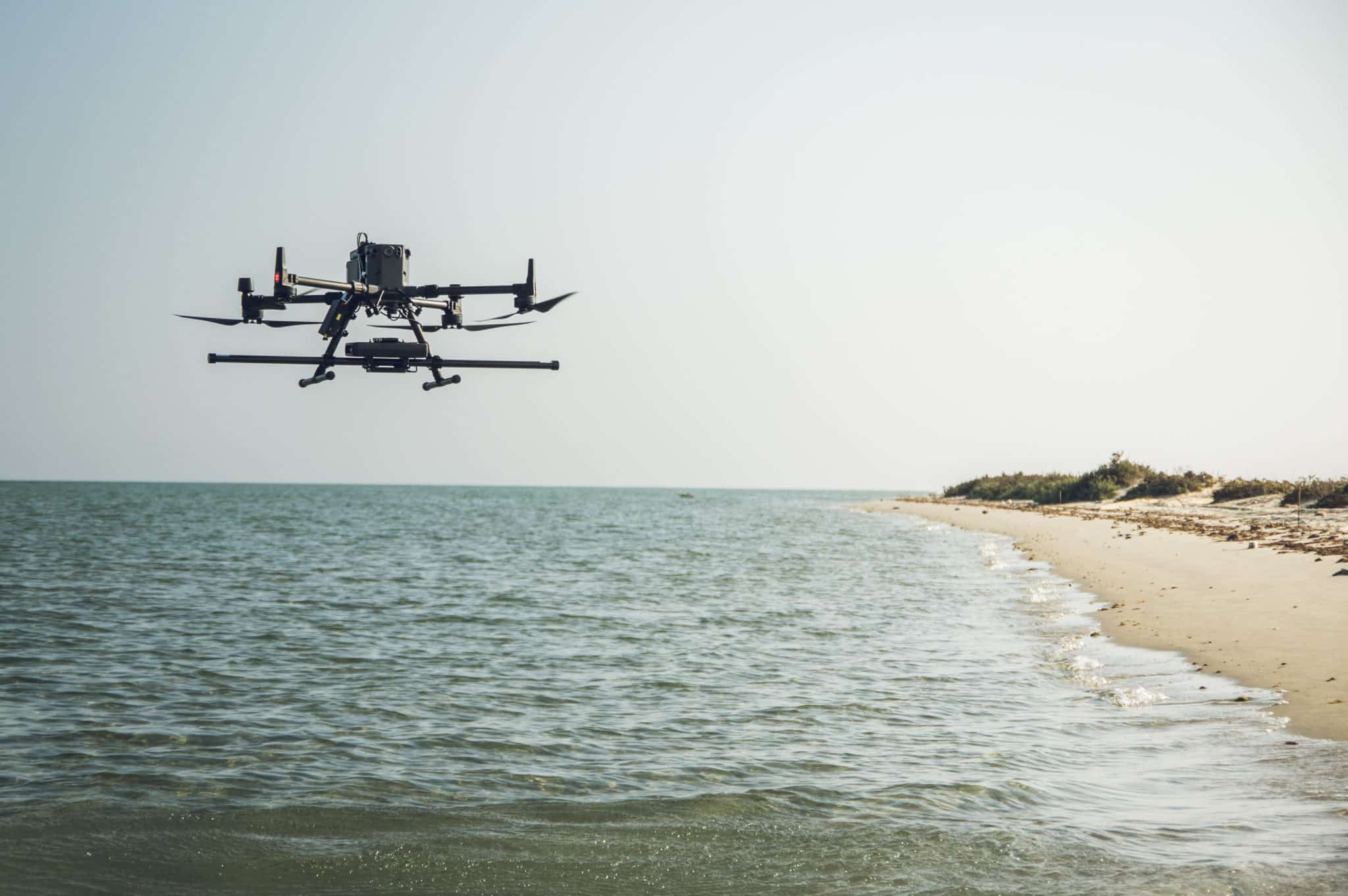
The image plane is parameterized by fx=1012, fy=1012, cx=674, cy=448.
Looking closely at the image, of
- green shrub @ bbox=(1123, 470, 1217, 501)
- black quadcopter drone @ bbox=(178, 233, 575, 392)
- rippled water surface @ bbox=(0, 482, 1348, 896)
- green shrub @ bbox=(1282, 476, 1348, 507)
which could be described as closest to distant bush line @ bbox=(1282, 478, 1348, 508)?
green shrub @ bbox=(1282, 476, 1348, 507)

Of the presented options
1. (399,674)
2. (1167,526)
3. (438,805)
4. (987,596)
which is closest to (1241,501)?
(1167,526)

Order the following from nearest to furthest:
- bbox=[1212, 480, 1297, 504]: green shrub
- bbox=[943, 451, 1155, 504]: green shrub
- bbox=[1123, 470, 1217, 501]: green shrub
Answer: bbox=[1212, 480, 1297, 504]: green shrub < bbox=[1123, 470, 1217, 501]: green shrub < bbox=[943, 451, 1155, 504]: green shrub

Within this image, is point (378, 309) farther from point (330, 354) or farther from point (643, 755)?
point (643, 755)

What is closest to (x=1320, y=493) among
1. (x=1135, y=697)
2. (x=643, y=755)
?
(x=1135, y=697)

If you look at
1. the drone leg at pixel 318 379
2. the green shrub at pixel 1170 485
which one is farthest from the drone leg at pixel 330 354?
the green shrub at pixel 1170 485

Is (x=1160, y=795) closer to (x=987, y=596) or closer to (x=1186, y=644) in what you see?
(x=1186, y=644)

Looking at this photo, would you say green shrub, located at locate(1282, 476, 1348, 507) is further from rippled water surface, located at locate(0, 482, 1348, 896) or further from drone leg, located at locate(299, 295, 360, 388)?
drone leg, located at locate(299, 295, 360, 388)
